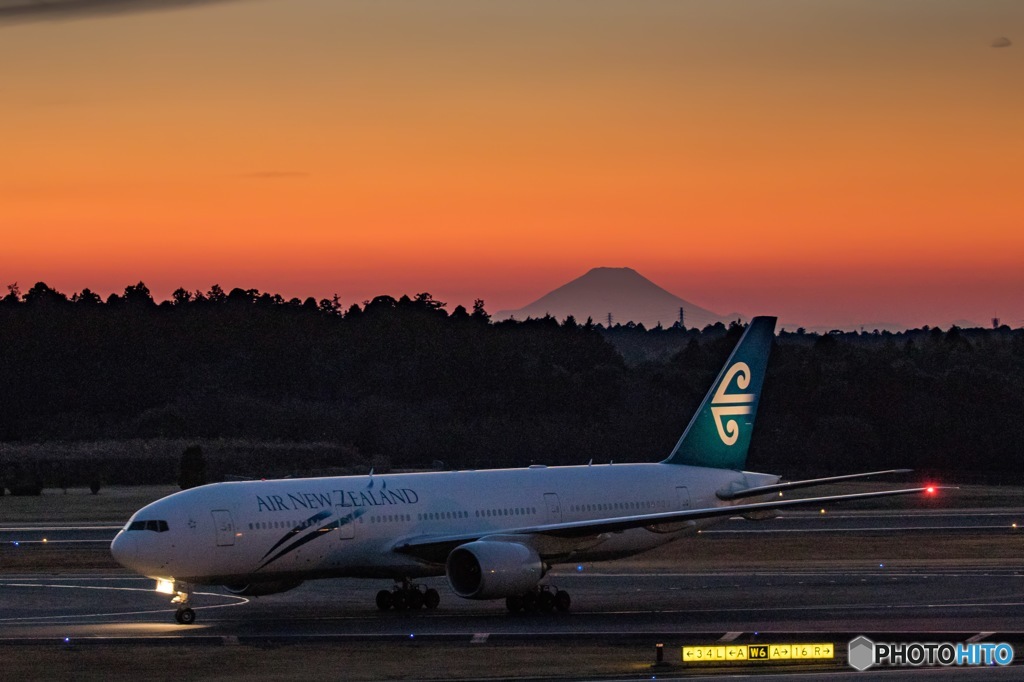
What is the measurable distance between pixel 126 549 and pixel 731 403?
19818 mm

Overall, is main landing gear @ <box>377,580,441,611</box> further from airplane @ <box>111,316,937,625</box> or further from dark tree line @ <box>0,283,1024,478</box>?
dark tree line @ <box>0,283,1024,478</box>

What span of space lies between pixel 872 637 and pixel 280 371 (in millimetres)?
117993

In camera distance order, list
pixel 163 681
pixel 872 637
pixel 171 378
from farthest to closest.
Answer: pixel 171 378, pixel 872 637, pixel 163 681

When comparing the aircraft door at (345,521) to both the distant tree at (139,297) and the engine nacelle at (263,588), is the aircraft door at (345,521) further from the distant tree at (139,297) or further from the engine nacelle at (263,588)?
the distant tree at (139,297)

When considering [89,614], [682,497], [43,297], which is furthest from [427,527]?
[43,297]

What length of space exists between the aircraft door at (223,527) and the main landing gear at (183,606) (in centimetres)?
165

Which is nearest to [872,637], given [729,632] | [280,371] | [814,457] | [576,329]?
[729,632]

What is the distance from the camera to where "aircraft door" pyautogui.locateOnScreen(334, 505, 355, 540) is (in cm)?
3922

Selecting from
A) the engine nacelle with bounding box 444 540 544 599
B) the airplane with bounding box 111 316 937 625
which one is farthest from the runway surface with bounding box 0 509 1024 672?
the airplane with bounding box 111 316 937 625

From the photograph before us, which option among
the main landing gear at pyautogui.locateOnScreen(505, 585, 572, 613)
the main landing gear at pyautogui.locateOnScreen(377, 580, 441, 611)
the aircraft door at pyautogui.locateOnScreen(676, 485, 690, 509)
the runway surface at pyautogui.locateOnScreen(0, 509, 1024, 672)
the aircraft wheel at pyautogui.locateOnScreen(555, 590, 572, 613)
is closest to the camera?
the runway surface at pyautogui.locateOnScreen(0, 509, 1024, 672)

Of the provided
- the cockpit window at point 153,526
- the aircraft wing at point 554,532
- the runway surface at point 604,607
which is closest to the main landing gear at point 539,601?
the runway surface at point 604,607

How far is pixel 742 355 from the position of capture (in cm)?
4712

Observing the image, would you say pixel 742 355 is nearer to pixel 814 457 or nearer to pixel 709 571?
pixel 709 571

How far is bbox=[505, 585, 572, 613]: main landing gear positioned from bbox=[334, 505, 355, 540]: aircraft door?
4.60 metres
